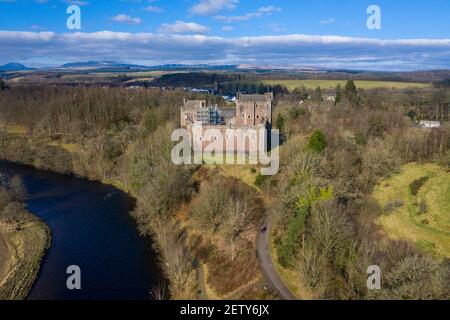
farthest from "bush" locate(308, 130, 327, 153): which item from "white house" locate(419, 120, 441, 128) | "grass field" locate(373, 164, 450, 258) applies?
"white house" locate(419, 120, 441, 128)

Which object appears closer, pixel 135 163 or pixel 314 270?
pixel 314 270

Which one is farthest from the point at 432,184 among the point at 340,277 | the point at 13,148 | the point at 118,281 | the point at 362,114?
the point at 13,148

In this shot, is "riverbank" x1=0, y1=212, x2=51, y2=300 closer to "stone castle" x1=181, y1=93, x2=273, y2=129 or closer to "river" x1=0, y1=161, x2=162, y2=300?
"river" x1=0, y1=161, x2=162, y2=300

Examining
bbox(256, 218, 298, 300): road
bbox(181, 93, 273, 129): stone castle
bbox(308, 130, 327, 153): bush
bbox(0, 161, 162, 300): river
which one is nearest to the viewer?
bbox(256, 218, 298, 300): road

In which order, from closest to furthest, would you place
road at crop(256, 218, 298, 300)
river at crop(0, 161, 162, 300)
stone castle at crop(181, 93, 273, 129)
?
1. road at crop(256, 218, 298, 300)
2. river at crop(0, 161, 162, 300)
3. stone castle at crop(181, 93, 273, 129)

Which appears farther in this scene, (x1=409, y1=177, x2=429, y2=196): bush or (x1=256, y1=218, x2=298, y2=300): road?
(x1=409, y1=177, x2=429, y2=196): bush

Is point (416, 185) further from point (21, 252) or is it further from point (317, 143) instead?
point (21, 252)

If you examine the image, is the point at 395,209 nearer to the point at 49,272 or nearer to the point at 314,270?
the point at 314,270
